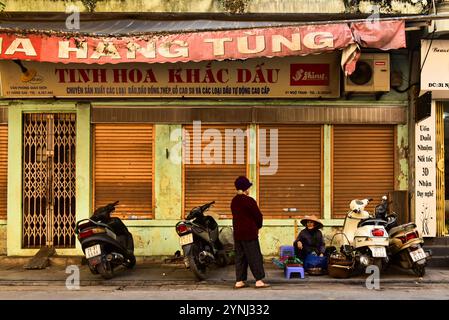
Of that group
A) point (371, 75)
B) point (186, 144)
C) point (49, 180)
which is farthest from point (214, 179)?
point (371, 75)

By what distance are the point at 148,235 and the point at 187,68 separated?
3722 mm

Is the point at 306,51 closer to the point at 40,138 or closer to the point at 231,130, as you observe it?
the point at 231,130

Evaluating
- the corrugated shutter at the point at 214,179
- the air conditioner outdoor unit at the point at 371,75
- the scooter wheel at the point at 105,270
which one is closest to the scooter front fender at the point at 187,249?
the scooter wheel at the point at 105,270

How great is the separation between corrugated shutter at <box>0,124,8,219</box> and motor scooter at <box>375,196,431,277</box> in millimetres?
7931

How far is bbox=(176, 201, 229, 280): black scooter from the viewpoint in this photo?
28.0 ft

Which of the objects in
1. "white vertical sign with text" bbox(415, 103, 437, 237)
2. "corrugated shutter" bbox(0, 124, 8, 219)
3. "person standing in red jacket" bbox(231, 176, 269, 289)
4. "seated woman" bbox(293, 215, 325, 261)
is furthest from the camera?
"corrugated shutter" bbox(0, 124, 8, 219)

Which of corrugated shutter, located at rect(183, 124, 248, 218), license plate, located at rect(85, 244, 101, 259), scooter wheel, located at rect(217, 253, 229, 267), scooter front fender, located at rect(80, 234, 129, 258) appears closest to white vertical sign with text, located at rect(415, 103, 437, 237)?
corrugated shutter, located at rect(183, 124, 248, 218)

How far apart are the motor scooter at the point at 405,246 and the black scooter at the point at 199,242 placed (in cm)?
313

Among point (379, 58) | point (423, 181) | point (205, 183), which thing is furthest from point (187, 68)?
point (423, 181)

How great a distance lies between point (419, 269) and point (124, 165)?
20.8 ft

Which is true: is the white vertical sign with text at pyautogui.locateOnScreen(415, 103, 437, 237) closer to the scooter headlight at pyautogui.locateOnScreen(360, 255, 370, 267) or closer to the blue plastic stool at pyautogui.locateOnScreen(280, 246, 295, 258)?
the scooter headlight at pyautogui.locateOnScreen(360, 255, 370, 267)

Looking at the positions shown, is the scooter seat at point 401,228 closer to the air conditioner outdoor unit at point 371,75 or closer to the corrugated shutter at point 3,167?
the air conditioner outdoor unit at point 371,75

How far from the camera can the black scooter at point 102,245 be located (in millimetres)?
8672

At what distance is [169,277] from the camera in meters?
9.28
